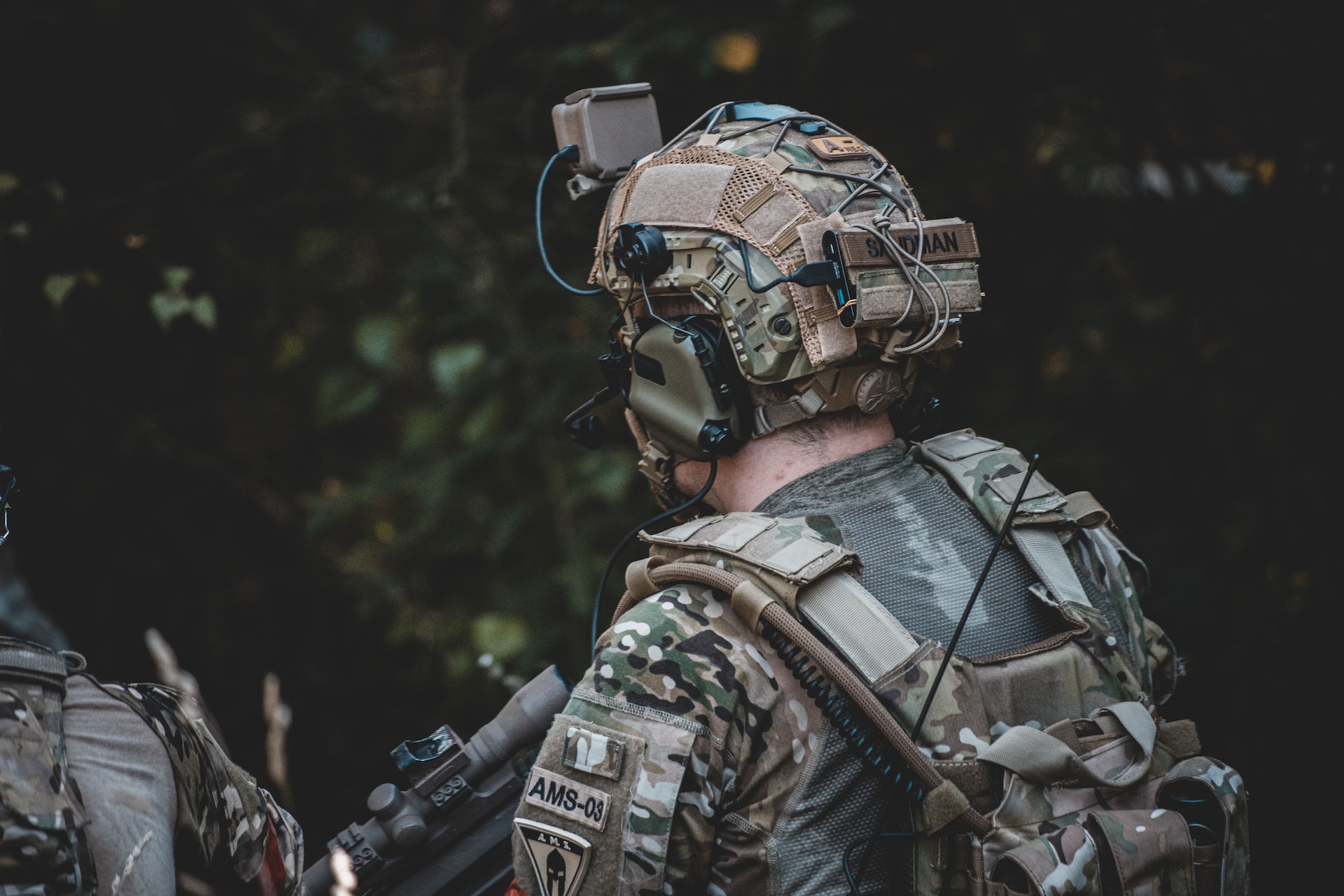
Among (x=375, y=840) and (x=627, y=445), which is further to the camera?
(x=627, y=445)

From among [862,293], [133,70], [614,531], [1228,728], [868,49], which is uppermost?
[133,70]

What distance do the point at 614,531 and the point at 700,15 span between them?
2.38 meters

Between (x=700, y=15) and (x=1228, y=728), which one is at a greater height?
(x=700, y=15)

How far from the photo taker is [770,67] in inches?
182

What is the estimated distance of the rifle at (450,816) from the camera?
95.5 inches

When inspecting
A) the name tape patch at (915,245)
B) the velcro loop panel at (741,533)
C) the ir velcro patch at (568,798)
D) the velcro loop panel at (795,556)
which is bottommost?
the ir velcro patch at (568,798)

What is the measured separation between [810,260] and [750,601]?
0.76 m

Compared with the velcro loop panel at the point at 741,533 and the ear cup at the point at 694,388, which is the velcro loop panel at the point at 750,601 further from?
the ear cup at the point at 694,388

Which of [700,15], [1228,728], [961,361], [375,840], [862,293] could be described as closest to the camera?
[862,293]

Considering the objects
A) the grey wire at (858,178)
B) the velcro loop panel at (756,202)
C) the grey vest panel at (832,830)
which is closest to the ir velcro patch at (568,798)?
the grey vest panel at (832,830)

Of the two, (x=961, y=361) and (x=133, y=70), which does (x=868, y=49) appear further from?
(x=133, y=70)

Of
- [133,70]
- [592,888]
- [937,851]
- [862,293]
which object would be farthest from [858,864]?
[133,70]

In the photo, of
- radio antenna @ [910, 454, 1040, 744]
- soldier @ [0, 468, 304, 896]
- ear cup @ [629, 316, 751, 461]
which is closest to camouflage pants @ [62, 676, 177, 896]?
soldier @ [0, 468, 304, 896]

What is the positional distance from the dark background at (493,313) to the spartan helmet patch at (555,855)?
6.13 ft
